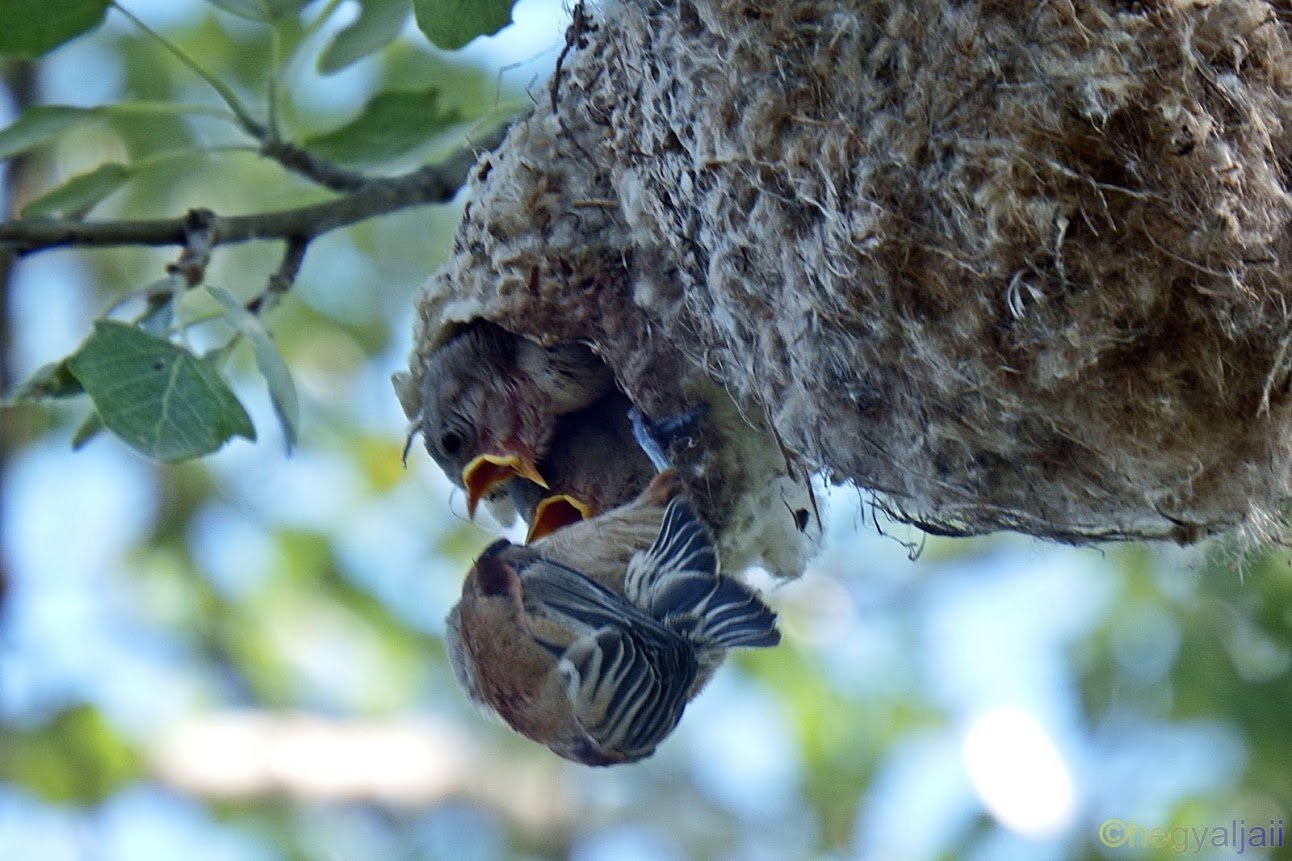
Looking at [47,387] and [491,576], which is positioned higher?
[47,387]

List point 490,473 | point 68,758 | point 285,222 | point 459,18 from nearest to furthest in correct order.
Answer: point 459,18 → point 285,222 → point 490,473 → point 68,758

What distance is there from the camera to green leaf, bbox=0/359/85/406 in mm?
2102

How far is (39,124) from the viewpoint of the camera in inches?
92.9

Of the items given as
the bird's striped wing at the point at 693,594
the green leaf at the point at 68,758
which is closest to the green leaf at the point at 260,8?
the bird's striped wing at the point at 693,594

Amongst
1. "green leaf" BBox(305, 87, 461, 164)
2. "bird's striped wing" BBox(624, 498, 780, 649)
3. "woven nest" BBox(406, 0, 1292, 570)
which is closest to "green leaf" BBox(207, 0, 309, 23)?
"green leaf" BBox(305, 87, 461, 164)

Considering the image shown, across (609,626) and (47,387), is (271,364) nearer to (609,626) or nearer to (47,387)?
(47,387)

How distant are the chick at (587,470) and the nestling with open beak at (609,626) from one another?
0.72 ft

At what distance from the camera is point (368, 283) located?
540 cm

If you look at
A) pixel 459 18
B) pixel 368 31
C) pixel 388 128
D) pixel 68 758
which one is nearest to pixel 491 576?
pixel 459 18

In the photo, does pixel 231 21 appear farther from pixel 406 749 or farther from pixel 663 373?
Result: pixel 663 373

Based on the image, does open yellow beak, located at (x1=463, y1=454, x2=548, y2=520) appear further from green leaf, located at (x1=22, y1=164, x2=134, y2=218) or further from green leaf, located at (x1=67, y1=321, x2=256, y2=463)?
green leaf, located at (x1=22, y1=164, x2=134, y2=218)

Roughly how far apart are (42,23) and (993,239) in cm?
174

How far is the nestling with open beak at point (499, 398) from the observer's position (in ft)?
7.84

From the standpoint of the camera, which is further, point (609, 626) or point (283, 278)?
point (283, 278)
